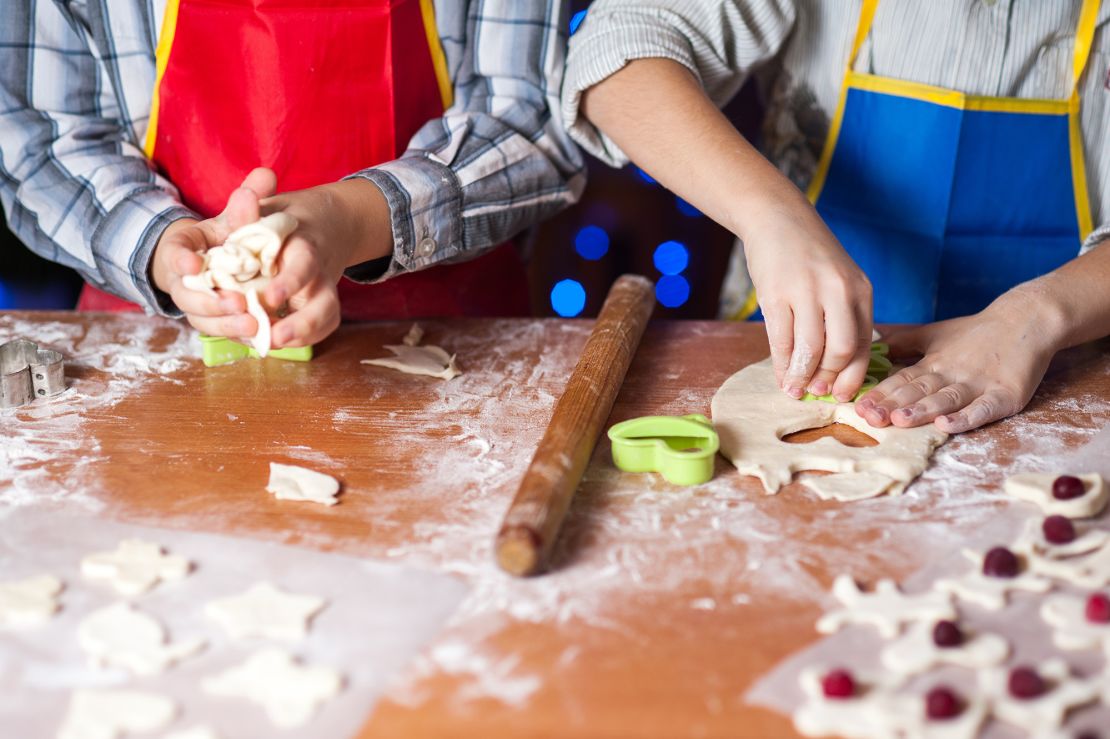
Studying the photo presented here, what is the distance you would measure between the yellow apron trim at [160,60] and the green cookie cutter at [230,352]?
1.14 feet

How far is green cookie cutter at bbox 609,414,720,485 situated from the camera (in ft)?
3.28

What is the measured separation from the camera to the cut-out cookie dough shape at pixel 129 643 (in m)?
0.74

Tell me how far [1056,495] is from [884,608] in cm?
27

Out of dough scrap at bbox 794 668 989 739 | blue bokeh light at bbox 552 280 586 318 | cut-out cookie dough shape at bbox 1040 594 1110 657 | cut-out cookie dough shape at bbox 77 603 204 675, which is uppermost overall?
cut-out cookie dough shape at bbox 1040 594 1110 657

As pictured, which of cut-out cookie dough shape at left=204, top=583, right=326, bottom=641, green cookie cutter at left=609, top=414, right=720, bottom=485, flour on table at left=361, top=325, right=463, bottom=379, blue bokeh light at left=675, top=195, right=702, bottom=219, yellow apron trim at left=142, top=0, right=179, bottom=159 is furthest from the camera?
blue bokeh light at left=675, top=195, right=702, bottom=219

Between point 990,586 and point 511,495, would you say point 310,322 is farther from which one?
point 990,586

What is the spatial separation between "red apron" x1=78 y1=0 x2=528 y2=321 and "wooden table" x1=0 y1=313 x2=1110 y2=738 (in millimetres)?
251

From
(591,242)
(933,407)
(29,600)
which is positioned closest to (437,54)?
(933,407)

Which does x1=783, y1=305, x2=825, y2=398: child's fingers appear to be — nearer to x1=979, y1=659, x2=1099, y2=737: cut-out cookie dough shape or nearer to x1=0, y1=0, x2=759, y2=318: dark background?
x1=979, y1=659, x2=1099, y2=737: cut-out cookie dough shape

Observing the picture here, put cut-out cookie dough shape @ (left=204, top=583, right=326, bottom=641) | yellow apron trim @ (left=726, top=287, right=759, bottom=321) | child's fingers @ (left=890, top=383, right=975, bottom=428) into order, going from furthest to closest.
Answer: yellow apron trim @ (left=726, top=287, right=759, bottom=321) < child's fingers @ (left=890, top=383, right=975, bottom=428) < cut-out cookie dough shape @ (left=204, top=583, right=326, bottom=641)

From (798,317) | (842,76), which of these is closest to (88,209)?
(798,317)

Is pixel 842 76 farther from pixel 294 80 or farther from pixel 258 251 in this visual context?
pixel 258 251

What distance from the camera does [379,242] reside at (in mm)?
1292

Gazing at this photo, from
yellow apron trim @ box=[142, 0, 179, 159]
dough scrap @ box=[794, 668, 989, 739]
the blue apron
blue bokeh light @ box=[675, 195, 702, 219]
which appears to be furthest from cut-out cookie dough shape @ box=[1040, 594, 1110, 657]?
blue bokeh light @ box=[675, 195, 702, 219]
